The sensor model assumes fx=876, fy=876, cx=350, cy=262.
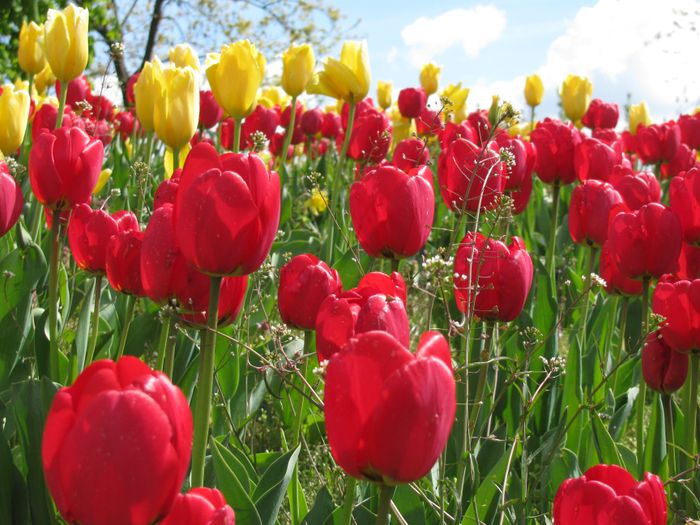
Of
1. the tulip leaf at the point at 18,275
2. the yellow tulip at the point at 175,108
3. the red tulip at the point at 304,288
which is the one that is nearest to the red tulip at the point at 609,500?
the red tulip at the point at 304,288

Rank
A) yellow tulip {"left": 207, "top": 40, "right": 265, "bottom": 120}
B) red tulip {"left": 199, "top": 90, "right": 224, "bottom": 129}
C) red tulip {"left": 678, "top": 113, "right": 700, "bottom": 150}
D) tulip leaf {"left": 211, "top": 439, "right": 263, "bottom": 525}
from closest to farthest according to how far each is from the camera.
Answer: tulip leaf {"left": 211, "top": 439, "right": 263, "bottom": 525} → yellow tulip {"left": 207, "top": 40, "right": 265, "bottom": 120} → red tulip {"left": 199, "top": 90, "right": 224, "bottom": 129} → red tulip {"left": 678, "top": 113, "right": 700, "bottom": 150}

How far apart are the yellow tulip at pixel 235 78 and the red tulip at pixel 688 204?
139cm

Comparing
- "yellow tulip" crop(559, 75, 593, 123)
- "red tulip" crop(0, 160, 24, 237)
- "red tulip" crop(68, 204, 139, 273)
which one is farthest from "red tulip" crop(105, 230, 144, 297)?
"yellow tulip" crop(559, 75, 593, 123)

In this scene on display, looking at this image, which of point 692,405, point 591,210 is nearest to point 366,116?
point 591,210

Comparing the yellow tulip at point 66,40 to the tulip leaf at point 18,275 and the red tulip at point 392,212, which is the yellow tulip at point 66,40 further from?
the red tulip at point 392,212

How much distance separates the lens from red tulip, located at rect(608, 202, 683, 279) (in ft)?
6.62

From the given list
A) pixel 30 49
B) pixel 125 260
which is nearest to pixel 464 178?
pixel 125 260

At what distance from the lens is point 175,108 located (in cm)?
260

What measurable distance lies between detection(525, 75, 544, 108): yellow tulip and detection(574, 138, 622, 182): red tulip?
141 inches

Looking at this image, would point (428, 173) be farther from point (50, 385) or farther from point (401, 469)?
point (401, 469)

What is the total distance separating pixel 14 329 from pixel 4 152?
0.92 m

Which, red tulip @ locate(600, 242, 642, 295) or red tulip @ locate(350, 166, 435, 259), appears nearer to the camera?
red tulip @ locate(350, 166, 435, 259)

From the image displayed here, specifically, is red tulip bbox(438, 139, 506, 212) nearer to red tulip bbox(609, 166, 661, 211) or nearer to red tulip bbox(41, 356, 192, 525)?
red tulip bbox(609, 166, 661, 211)

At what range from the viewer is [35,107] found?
15.8 feet
